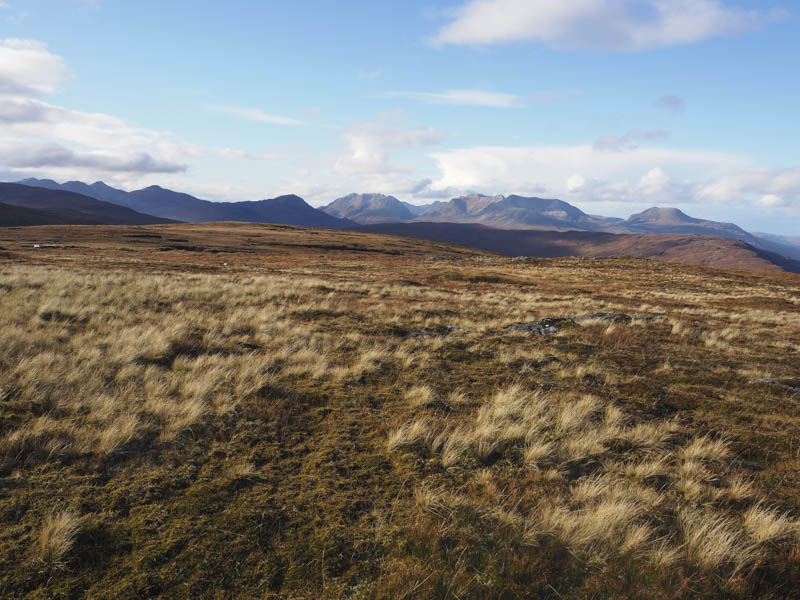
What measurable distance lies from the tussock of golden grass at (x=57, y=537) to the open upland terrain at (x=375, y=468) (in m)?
0.02

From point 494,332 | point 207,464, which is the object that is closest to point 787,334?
point 494,332

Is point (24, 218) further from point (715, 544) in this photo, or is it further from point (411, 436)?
point (715, 544)

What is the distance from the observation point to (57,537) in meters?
3.53

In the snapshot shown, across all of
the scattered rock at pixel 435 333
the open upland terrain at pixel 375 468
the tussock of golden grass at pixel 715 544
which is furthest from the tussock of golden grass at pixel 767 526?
Result: the scattered rock at pixel 435 333

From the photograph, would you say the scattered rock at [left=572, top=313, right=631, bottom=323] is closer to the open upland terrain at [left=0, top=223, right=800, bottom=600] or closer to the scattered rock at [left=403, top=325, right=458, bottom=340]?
the open upland terrain at [left=0, top=223, right=800, bottom=600]

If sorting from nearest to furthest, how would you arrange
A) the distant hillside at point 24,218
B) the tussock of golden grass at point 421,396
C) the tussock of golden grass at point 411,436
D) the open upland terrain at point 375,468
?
the open upland terrain at point 375,468 < the tussock of golden grass at point 411,436 < the tussock of golden grass at point 421,396 < the distant hillside at point 24,218

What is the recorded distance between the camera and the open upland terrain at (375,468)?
3551 millimetres

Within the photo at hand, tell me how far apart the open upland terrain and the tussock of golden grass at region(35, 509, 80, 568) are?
0.07 feet

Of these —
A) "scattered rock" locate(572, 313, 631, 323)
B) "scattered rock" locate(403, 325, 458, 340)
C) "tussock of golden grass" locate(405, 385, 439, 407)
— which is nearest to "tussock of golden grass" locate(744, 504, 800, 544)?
"tussock of golden grass" locate(405, 385, 439, 407)

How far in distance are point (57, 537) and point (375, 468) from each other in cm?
330

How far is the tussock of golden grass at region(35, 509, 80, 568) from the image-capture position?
344 cm

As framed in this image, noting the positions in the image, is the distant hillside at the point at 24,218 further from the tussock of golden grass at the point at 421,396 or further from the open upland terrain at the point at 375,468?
the tussock of golden grass at the point at 421,396

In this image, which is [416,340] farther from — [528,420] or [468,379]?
[528,420]

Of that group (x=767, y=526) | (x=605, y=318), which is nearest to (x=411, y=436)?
(x=767, y=526)
